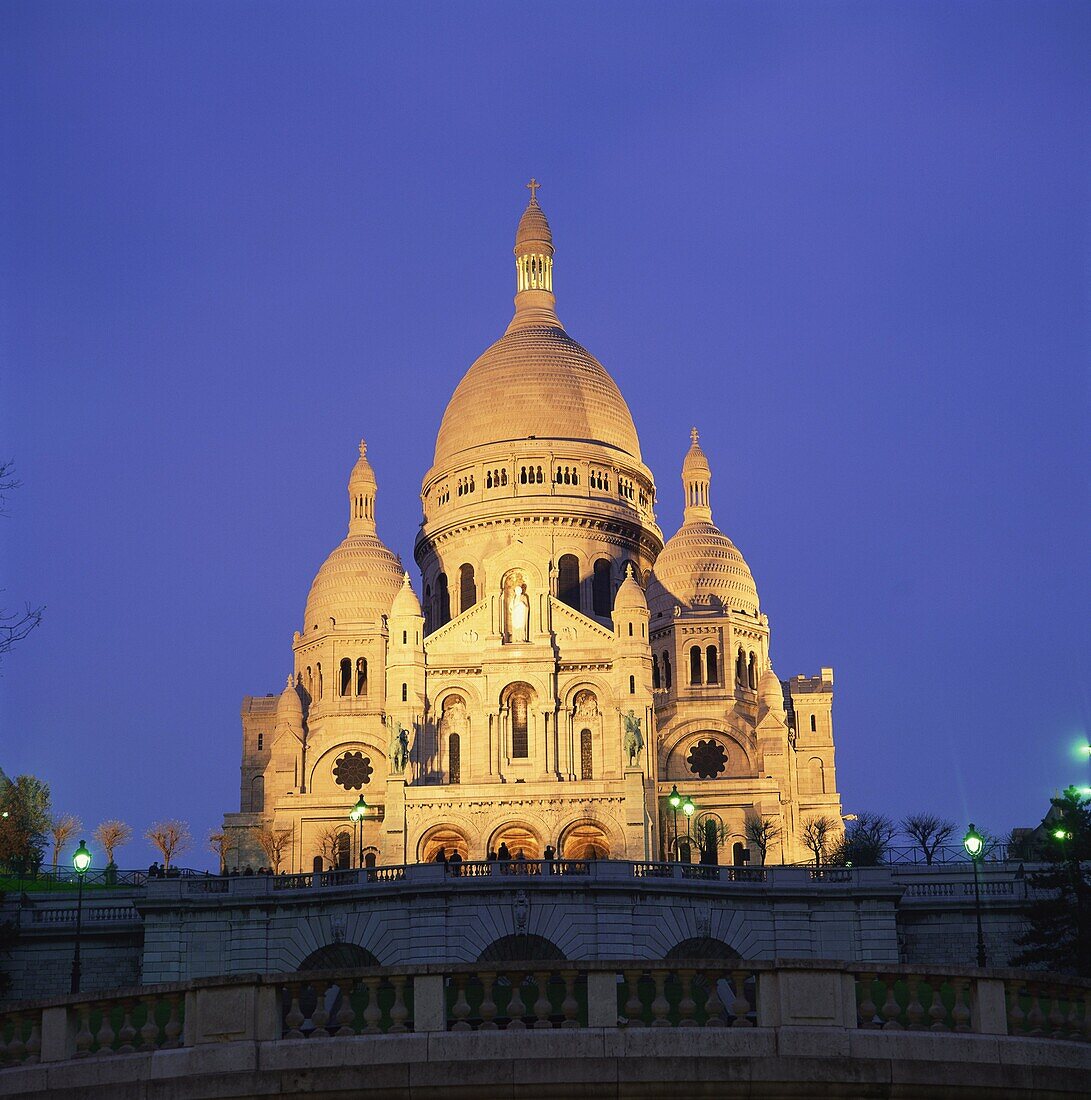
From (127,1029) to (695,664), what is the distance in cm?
8547

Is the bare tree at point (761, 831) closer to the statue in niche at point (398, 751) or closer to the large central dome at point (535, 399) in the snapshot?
the statue in niche at point (398, 751)

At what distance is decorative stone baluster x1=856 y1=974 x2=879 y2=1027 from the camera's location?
1639 centimetres

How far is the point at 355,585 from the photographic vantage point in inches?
4215

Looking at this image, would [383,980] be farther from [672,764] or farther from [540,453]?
[540,453]

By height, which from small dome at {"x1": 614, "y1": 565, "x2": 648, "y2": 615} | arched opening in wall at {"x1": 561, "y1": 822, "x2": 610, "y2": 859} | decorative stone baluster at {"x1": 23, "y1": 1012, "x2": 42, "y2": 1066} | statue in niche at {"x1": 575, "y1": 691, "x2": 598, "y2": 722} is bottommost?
decorative stone baluster at {"x1": 23, "y1": 1012, "x2": 42, "y2": 1066}

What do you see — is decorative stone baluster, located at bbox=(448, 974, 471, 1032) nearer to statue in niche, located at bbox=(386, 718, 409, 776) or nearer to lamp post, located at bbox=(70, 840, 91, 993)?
lamp post, located at bbox=(70, 840, 91, 993)

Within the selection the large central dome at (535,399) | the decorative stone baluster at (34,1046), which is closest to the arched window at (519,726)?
the large central dome at (535,399)

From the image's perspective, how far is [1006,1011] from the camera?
53.8ft

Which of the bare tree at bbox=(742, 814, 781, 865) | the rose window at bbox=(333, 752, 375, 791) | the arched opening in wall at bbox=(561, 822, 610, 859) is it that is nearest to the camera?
the bare tree at bbox=(742, 814, 781, 865)

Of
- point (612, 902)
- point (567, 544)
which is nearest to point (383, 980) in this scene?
point (612, 902)

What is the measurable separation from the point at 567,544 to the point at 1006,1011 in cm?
9041

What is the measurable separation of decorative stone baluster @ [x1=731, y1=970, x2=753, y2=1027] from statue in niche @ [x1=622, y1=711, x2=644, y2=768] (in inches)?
2726

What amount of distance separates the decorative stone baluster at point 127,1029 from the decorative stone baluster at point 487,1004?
288 cm

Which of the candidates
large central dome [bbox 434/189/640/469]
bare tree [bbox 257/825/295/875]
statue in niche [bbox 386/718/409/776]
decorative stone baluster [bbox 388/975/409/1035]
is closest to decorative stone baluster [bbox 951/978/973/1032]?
decorative stone baluster [bbox 388/975/409/1035]
